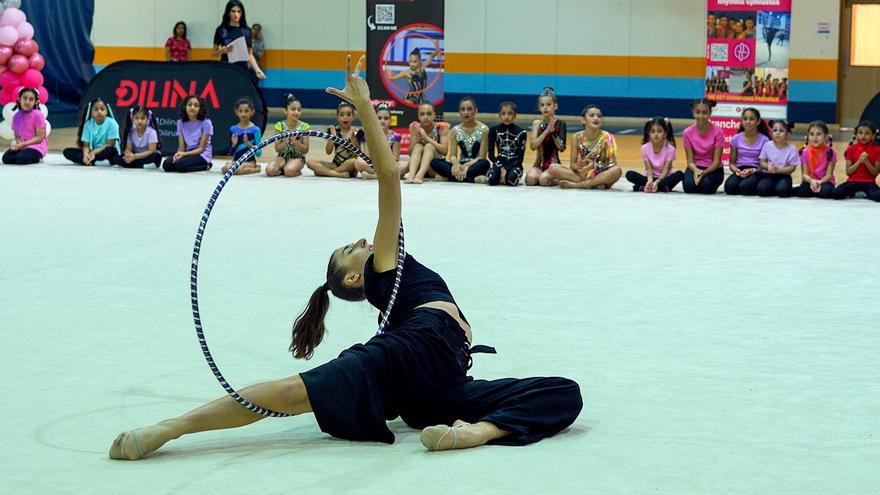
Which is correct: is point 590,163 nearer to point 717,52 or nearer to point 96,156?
point 717,52

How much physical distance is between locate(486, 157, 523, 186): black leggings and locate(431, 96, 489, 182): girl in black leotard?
0.45 feet

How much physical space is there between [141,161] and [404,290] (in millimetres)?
8832

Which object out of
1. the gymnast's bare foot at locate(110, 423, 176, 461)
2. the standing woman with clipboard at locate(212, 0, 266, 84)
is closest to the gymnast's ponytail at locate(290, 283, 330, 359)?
the gymnast's bare foot at locate(110, 423, 176, 461)

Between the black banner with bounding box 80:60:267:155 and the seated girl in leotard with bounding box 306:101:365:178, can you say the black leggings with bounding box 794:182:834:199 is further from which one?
the black banner with bounding box 80:60:267:155

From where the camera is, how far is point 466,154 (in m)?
11.5

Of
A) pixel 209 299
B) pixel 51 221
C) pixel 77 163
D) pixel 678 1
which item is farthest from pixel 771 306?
pixel 678 1

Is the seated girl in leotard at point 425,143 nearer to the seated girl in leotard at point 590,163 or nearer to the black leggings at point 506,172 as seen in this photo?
the black leggings at point 506,172

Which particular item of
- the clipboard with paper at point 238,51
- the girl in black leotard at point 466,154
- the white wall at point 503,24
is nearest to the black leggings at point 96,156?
the girl in black leotard at point 466,154

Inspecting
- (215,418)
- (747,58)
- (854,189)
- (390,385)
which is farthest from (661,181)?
(215,418)

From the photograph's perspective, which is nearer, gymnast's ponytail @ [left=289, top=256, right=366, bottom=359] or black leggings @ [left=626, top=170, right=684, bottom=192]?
gymnast's ponytail @ [left=289, top=256, right=366, bottom=359]

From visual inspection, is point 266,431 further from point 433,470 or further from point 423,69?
point 423,69

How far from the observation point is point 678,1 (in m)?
18.0

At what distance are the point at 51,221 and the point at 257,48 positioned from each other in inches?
468

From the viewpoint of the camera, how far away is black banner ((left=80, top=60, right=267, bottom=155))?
1320 centimetres
